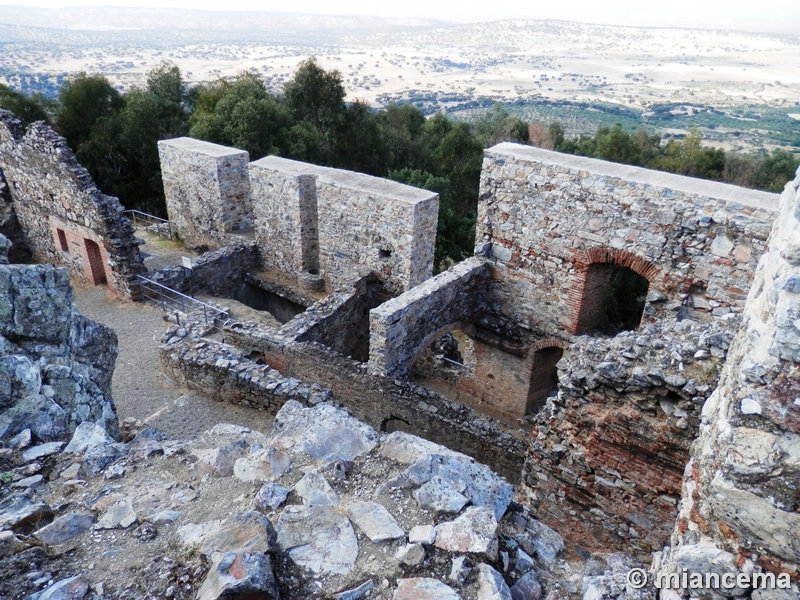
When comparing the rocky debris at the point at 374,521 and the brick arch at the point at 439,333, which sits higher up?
the rocky debris at the point at 374,521

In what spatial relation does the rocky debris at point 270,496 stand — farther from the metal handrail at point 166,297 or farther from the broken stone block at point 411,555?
the metal handrail at point 166,297

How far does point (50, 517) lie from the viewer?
9.56 ft

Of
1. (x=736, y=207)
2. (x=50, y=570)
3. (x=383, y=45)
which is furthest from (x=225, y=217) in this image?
(x=383, y=45)

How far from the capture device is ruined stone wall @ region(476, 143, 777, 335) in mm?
6992

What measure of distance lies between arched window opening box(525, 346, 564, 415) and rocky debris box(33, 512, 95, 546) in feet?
26.1

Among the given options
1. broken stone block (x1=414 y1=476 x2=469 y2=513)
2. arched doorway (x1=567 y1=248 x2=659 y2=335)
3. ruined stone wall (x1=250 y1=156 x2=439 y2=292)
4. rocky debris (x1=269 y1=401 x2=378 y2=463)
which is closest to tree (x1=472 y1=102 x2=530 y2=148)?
ruined stone wall (x1=250 y1=156 x2=439 y2=292)

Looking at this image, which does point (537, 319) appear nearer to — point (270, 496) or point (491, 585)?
point (270, 496)

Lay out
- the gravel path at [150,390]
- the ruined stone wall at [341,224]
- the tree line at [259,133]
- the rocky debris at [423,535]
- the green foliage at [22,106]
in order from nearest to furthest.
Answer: the rocky debris at [423,535] → the gravel path at [150,390] → the ruined stone wall at [341,224] → the tree line at [259,133] → the green foliage at [22,106]

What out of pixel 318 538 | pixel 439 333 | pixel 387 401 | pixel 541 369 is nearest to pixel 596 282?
pixel 541 369

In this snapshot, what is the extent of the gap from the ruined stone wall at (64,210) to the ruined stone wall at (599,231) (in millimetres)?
6686

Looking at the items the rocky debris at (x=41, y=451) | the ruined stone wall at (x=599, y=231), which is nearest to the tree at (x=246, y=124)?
the ruined stone wall at (x=599, y=231)

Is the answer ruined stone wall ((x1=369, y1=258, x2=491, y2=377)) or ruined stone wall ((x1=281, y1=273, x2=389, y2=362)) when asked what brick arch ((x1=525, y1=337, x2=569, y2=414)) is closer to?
ruined stone wall ((x1=369, y1=258, x2=491, y2=377))

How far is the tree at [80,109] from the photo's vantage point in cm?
1948

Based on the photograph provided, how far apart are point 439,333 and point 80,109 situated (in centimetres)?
1740
